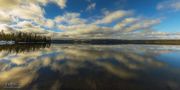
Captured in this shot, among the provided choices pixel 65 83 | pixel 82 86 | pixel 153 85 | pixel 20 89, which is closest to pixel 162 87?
pixel 153 85

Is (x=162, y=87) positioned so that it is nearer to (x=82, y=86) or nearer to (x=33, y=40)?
(x=82, y=86)

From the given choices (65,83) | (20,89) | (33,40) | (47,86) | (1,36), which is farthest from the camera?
(33,40)

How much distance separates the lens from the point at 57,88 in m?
10.1

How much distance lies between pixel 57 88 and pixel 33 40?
14667 cm

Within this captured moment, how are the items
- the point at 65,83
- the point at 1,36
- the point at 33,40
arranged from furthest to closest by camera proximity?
the point at 33,40 → the point at 1,36 → the point at 65,83

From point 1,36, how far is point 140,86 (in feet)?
400

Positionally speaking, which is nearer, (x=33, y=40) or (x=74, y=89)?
(x=74, y=89)

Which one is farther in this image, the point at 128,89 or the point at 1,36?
the point at 1,36

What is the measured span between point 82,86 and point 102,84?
1276 mm

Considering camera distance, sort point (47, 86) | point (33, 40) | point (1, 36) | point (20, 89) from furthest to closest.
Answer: point (33, 40), point (1, 36), point (47, 86), point (20, 89)

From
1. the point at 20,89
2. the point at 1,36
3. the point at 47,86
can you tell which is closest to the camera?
the point at 20,89

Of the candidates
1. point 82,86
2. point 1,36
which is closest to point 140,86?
point 82,86

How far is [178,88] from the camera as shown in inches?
404

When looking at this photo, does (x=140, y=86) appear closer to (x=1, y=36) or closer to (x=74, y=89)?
(x=74, y=89)
